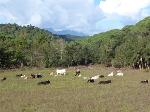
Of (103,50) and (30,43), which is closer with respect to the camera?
(30,43)

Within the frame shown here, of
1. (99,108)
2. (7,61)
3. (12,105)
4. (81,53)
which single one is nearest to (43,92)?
(12,105)

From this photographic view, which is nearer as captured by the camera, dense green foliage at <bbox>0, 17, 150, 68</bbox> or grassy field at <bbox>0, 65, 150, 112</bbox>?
grassy field at <bbox>0, 65, 150, 112</bbox>

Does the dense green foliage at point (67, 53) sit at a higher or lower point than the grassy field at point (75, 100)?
higher

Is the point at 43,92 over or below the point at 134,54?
below

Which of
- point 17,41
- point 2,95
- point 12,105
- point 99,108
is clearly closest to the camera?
point 99,108

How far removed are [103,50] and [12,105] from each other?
91.1 metres

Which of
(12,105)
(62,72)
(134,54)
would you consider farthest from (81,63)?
(12,105)

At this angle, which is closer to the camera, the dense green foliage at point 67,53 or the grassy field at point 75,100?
the grassy field at point 75,100

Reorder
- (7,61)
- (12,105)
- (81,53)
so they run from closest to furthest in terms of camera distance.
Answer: (12,105) → (7,61) → (81,53)

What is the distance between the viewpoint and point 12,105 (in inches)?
1037

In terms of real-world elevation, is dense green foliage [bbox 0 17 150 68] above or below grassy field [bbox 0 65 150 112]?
above

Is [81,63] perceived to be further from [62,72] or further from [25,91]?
[25,91]

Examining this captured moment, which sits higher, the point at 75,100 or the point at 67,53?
the point at 67,53

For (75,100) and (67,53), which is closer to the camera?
(75,100)
